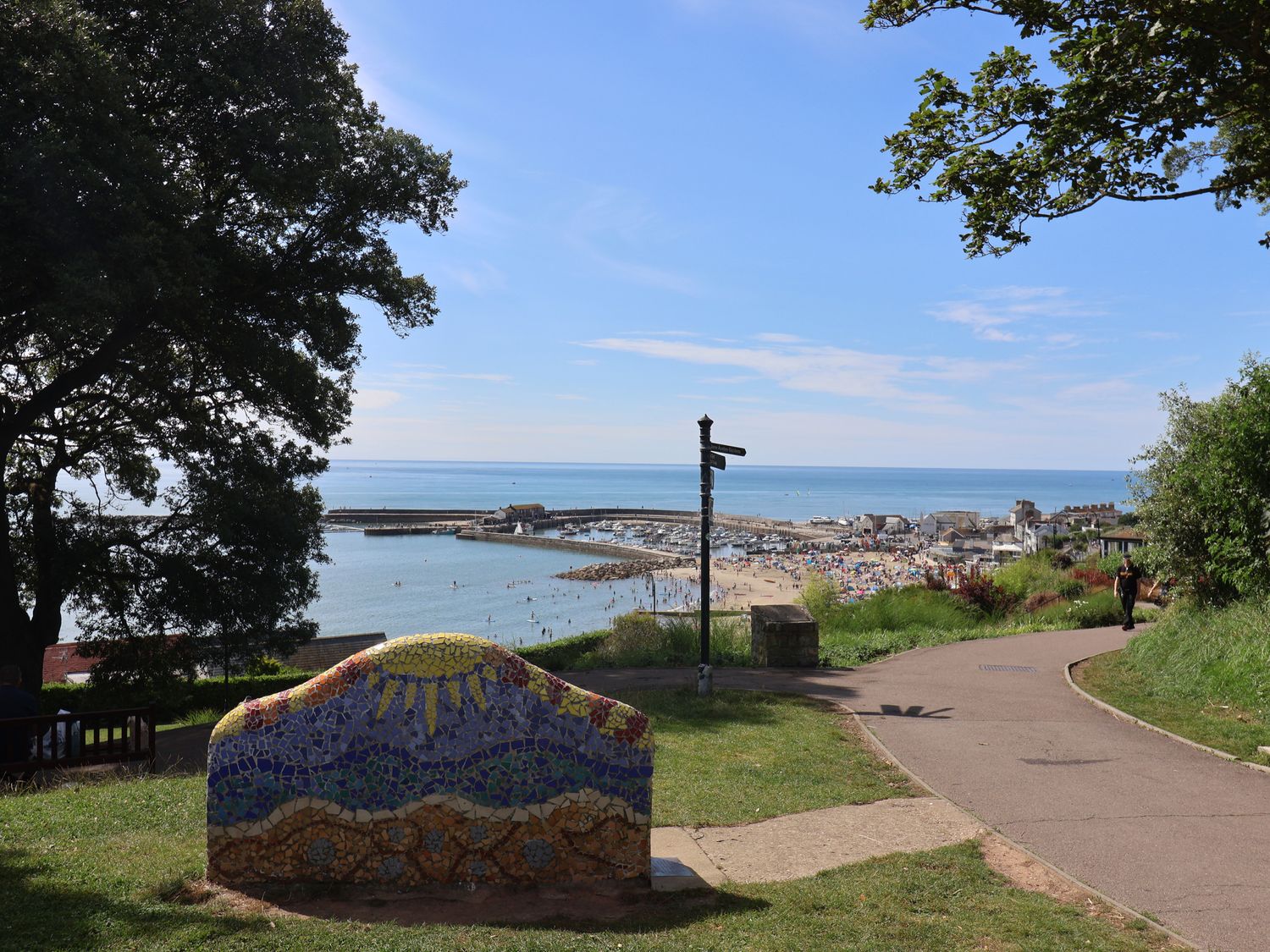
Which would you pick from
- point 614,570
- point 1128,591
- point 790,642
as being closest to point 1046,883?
point 790,642

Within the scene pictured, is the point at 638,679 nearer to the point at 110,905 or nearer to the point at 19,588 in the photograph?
the point at 110,905

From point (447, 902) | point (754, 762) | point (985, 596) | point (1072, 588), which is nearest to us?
point (447, 902)

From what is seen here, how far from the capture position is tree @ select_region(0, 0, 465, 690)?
41.1 ft

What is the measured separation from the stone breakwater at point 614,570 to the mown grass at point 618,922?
65845 mm

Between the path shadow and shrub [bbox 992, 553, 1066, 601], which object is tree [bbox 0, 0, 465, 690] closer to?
the path shadow

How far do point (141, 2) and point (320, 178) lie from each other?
12.4 feet

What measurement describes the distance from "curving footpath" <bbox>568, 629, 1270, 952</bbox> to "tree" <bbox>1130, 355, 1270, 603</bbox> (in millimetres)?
3336

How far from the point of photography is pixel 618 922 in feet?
16.0

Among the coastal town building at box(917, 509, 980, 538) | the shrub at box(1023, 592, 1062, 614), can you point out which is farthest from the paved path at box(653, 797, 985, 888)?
the coastal town building at box(917, 509, 980, 538)

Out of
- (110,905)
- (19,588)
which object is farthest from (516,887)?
(19,588)

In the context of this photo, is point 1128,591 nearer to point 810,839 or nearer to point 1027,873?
point 1027,873

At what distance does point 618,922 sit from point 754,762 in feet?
13.5

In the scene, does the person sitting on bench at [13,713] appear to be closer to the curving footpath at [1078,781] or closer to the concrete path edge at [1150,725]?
the curving footpath at [1078,781]

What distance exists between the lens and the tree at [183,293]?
41.1 feet
